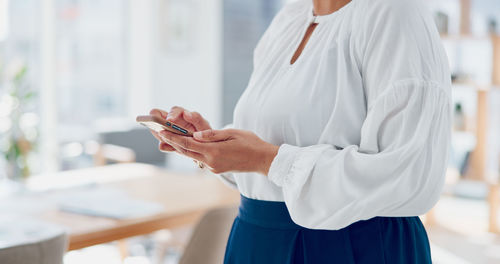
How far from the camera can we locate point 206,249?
1712 mm

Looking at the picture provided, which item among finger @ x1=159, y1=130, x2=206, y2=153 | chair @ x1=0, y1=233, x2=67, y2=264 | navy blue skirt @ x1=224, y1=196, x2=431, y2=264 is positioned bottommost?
chair @ x1=0, y1=233, x2=67, y2=264

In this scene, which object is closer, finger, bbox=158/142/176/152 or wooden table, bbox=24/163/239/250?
finger, bbox=158/142/176/152

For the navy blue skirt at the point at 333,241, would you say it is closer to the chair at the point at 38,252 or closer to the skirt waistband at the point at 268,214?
the skirt waistband at the point at 268,214

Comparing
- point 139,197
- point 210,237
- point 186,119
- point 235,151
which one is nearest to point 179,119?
point 186,119

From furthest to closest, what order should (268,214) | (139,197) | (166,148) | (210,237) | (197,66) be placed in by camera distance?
1. (197,66)
2. (139,197)
3. (210,237)
4. (166,148)
5. (268,214)

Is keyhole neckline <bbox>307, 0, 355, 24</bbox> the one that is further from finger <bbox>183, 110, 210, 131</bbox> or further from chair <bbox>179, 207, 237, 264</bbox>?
chair <bbox>179, 207, 237, 264</bbox>

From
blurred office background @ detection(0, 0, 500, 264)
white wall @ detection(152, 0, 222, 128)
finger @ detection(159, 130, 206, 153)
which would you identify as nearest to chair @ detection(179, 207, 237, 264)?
finger @ detection(159, 130, 206, 153)

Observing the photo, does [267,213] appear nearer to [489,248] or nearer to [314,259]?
[314,259]

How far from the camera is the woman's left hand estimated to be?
985 millimetres

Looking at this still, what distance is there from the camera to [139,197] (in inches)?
93.0

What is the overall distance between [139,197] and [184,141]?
1.39 metres

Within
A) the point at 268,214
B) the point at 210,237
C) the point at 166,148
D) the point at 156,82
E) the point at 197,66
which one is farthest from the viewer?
the point at 197,66

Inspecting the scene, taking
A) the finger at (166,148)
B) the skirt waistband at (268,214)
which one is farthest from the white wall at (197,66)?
the skirt waistband at (268,214)

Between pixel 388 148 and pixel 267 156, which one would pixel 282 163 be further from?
pixel 388 148
